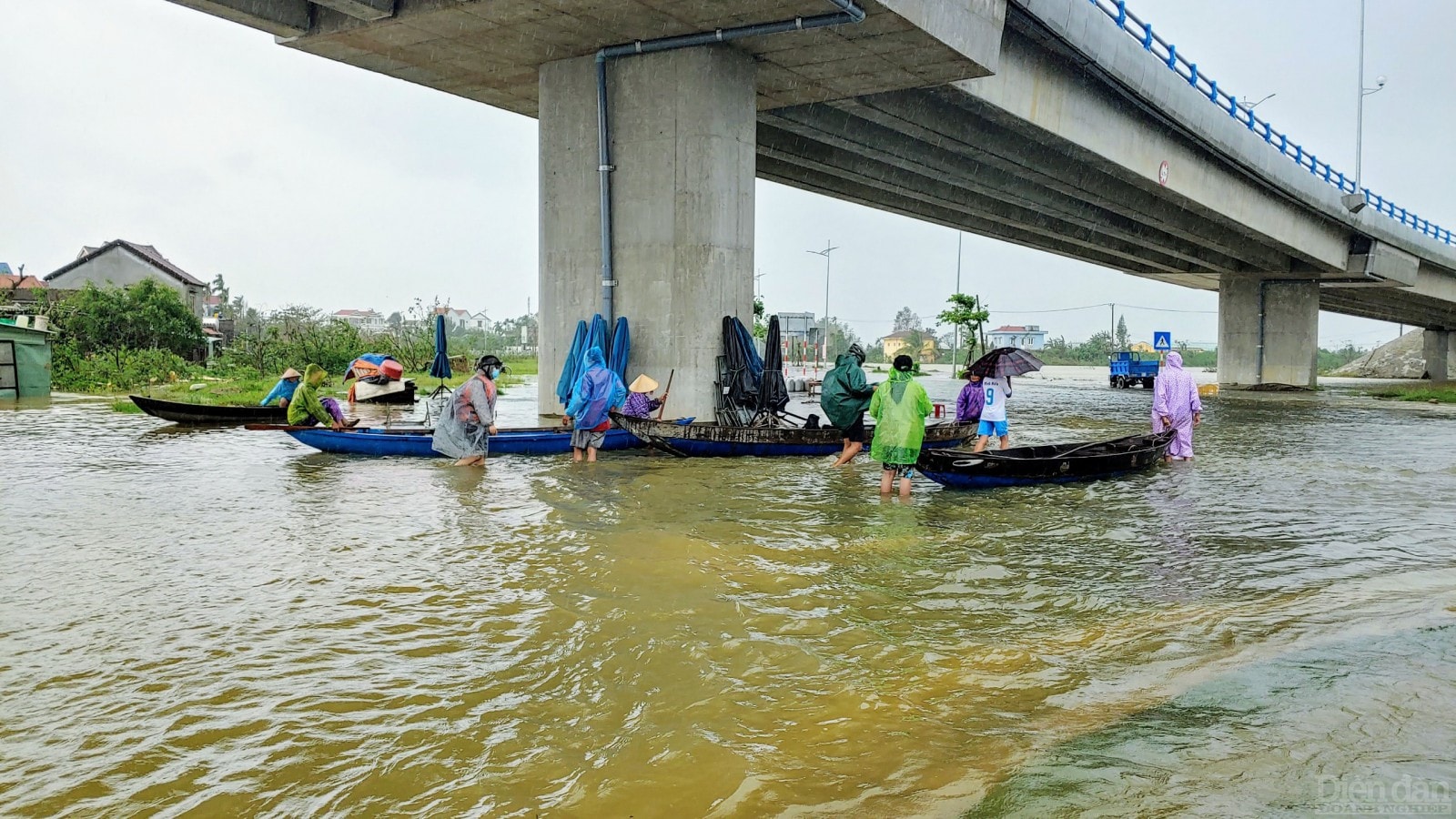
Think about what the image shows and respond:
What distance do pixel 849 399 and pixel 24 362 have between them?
25.5 metres

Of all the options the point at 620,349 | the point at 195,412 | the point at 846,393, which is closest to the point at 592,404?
the point at 620,349

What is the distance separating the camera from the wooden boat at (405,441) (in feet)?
45.8

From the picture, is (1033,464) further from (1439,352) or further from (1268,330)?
(1439,352)

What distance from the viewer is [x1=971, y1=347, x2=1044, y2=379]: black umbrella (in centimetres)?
1459

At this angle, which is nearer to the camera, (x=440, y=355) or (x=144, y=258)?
(x=440, y=355)

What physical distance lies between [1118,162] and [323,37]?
17.2 meters

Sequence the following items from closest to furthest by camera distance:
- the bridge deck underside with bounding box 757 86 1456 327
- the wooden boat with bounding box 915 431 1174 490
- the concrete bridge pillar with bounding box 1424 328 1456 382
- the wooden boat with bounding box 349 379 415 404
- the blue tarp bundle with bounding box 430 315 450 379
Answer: the wooden boat with bounding box 915 431 1174 490, the bridge deck underside with bounding box 757 86 1456 327, the blue tarp bundle with bounding box 430 315 450 379, the wooden boat with bounding box 349 379 415 404, the concrete bridge pillar with bounding box 1424 328 1456 382

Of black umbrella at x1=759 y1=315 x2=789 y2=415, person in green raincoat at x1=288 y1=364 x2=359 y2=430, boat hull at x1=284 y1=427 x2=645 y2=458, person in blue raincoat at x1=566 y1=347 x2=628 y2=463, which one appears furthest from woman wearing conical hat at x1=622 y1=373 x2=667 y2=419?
person in green raincoat at x1=288 y1=364 x2=359 y2=430

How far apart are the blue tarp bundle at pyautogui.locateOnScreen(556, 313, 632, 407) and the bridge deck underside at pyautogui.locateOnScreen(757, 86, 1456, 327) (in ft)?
20.0

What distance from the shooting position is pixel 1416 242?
3822 cm

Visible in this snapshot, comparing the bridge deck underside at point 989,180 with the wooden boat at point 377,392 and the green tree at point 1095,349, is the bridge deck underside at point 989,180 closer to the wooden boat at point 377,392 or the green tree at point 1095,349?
the wooden boat at point 377,392

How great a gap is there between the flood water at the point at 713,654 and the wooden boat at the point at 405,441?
2.94 m

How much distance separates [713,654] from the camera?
541cm

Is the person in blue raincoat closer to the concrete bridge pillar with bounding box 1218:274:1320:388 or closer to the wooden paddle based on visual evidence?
the wooden paddle
